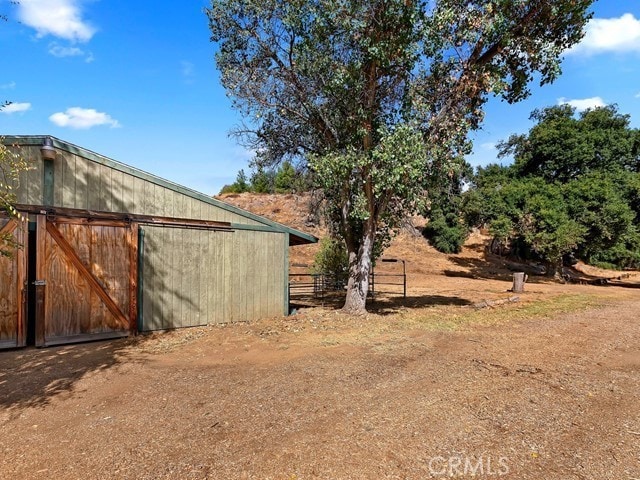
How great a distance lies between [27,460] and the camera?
3.29 m

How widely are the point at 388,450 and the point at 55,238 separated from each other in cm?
701

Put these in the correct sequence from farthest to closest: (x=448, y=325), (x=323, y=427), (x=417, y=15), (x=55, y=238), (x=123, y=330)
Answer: (x=448, y=325)
(x=417, y=15)
(x=123, y=330)
(x=55, y=238)
(x=323, y=427)

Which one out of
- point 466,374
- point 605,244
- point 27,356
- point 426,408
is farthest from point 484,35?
point 605,244

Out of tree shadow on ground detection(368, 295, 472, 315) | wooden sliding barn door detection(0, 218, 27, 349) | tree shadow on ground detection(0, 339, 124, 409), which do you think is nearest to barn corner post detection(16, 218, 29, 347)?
wooden sliding barn door detection(0, 218, 27, 349)

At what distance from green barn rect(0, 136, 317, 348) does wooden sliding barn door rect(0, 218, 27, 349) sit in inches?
0.6

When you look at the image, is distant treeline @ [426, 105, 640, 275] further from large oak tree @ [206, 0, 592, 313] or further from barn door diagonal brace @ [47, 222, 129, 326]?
barn door diagonal brace @ [47, 222, 129, 326]

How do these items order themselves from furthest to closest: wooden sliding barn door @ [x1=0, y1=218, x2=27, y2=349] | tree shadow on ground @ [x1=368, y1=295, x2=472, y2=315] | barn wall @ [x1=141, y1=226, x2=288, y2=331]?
tree shadow on ground @ [x1=368, y1=295, x2=472, y2=315], barn wall @ [x1=141, y1=226, x2=288, y2=331], wooden sliding barn door @ [x1=0, y1=218, x2=27, y2=349]

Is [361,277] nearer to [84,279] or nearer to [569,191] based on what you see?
[84,279]

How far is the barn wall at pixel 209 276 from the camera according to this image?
834 cm

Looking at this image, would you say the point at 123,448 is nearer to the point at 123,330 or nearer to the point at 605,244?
the point at 123,330

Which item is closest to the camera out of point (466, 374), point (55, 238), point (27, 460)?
point (27, 460)

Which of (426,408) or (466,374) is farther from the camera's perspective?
(466,374)

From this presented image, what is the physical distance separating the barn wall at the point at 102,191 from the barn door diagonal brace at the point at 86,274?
1.88 ft

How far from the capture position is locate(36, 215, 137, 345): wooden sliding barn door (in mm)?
7074
